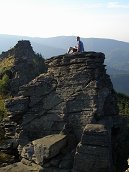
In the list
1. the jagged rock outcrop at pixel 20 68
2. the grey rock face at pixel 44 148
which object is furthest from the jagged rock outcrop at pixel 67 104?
the jagged rock outcrop at pixel 20 68

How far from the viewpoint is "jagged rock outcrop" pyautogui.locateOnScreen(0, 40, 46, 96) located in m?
60.8

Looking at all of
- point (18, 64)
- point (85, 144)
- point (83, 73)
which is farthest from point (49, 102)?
point (18, 64)

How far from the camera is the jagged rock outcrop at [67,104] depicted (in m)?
34.3

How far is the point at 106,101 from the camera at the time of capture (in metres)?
36.0

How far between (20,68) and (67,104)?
32429mm

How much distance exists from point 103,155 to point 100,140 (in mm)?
1316

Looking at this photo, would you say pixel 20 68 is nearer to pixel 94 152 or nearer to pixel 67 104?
pixel 67 104

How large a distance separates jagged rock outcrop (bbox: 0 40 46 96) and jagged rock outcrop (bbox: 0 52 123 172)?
20830 mm

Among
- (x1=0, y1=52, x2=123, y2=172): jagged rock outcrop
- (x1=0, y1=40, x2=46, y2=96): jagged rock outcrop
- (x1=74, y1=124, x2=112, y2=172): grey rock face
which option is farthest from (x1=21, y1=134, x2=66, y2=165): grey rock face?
(x1=0, y1=40, x2=46, y2=96): jagged rock outcrop

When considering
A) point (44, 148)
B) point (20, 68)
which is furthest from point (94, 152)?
point (20, 68)

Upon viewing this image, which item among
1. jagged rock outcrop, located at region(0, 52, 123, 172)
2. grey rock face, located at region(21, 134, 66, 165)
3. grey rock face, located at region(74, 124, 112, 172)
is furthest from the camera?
jagged rock outcrop, located at region(0, 52, 123, 172)

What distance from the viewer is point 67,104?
117 ft

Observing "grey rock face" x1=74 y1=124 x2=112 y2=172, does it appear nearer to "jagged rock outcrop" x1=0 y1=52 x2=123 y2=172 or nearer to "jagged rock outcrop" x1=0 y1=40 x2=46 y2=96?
"jagged rock outcrop" x1=0 y1=52 x2=123 y2=172

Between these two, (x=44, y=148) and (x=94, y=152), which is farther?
(x=44, y=148)
